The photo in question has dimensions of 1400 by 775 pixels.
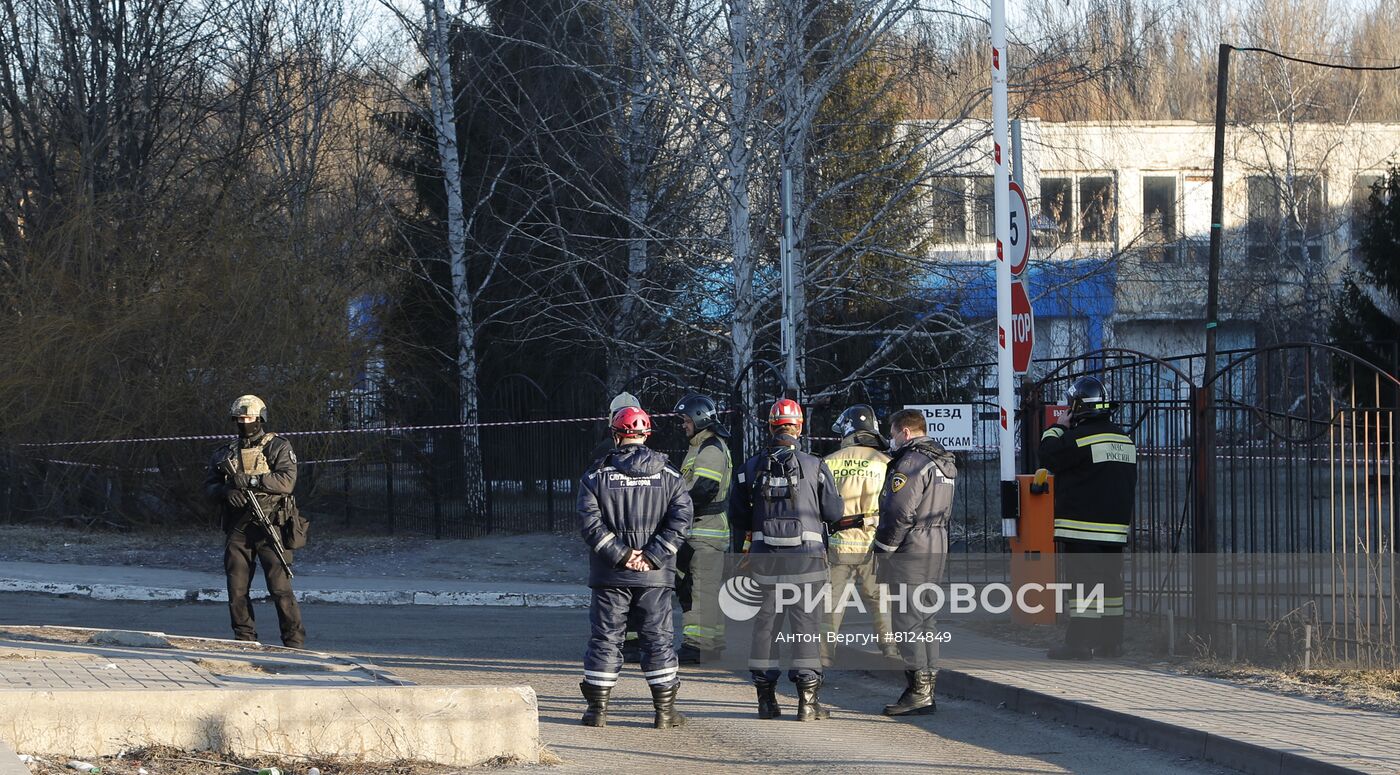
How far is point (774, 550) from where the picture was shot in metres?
8.78

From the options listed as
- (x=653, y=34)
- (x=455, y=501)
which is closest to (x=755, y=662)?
(x=653, y=34)

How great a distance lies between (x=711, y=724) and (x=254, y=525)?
3861mm

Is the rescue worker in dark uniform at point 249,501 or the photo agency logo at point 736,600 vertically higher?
the rescue worker in dark uniform at point 249,501

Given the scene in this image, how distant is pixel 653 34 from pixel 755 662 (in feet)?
35.3

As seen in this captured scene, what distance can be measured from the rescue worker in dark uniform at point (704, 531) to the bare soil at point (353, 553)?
19.7ft

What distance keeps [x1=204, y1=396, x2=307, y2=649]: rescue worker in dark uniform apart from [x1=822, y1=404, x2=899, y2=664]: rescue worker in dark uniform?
3820mm

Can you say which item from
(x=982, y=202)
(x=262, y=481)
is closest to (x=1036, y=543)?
(x=262, y=481)

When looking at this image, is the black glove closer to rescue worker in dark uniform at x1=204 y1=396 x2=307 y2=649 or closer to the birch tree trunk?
rescue worker in dark uniform at x1=204 y1=396 x2=307 y2=649

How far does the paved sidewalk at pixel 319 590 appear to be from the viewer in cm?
1521

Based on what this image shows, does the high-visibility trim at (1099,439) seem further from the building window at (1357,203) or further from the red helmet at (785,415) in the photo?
the building window at (1357,203)

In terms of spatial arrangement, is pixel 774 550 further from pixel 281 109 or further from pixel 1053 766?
pixel 281 109

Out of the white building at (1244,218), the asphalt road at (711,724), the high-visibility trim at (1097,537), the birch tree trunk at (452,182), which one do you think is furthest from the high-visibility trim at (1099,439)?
the white building at (1244,218)

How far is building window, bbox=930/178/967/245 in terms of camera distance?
1708cm

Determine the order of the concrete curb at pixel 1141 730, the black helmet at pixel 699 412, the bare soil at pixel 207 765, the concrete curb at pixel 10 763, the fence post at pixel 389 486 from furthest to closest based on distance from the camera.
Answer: the fence post at pixel 389 486
the black helmet at pixel 699 412
the concrete curb at pixel 1141 730
the bare soil at pixel 207 765
the concrete curb at pixel 10 763
